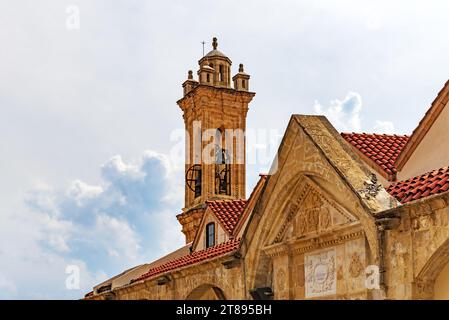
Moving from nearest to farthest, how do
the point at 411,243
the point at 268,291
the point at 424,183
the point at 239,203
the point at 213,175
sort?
the point at 411,243
the point at 424,183
the point at 268,291
the point at 239,203
the point at 213,175

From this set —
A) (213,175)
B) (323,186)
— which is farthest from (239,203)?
(213,175)

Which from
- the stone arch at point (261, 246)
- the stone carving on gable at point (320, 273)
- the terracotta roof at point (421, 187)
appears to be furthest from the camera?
the stone arch at point (261, 246)

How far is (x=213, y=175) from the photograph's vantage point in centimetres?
5206

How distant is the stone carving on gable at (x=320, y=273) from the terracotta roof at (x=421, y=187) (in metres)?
1.62

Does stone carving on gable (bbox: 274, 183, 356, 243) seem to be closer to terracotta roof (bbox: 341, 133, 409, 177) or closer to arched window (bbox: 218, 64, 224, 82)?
terracotta roof (bbox: 341, 133, 409, 177)

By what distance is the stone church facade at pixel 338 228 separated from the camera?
12992 mm

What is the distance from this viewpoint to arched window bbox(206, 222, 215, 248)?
95.6ft

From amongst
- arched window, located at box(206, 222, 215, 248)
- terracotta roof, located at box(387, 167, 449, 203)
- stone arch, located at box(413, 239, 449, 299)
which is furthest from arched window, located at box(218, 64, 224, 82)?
stone arch, located at box(413, 239, 449, 299)

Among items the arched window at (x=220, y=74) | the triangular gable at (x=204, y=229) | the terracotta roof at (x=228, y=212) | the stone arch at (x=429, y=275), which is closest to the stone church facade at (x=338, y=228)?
the stone arch at (x=429, y=275)

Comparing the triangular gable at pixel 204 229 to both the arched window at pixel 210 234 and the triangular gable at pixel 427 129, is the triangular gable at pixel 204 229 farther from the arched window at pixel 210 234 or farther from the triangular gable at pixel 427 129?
the triangular gable at pixel 427 129

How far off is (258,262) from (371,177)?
3.68m

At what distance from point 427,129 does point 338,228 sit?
3069 mm

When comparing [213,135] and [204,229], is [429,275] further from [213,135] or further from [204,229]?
[213,135]
